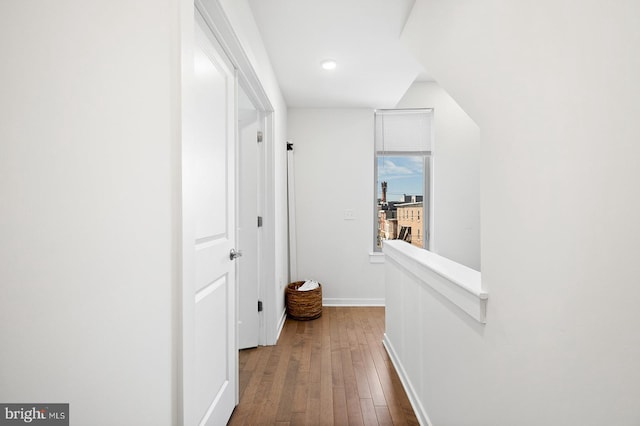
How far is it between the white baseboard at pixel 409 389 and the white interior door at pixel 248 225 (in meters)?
1.17

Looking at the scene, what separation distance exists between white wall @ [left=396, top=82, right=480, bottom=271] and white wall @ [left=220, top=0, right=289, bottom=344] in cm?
192

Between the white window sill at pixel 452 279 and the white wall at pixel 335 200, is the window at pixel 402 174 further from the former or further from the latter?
the white window sill at pixel 452 279

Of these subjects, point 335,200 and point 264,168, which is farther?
point 335,200

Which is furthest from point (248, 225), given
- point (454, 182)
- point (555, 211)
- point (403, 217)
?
point (454, 182)

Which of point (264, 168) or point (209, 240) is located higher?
point (264, 168)

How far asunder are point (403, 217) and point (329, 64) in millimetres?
2182

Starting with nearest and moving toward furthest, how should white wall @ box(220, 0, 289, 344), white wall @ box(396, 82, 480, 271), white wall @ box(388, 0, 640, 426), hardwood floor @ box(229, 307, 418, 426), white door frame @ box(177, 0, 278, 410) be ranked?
white wall @ box(388, 0, 640, 426)
white door frame @ box(177, 0, 278, 410)
hardwood floor @ box(229, 307, 418, 426)
white wall @ box(220, 0, 289, 344)
white wall @ box(396, 82, 480, 271)

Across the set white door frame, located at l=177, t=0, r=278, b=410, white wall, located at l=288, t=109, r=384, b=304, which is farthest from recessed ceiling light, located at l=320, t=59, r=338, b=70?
white wall, located at l=288, t=109, r=384, b=304

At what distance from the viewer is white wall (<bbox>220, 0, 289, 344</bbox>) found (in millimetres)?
1966

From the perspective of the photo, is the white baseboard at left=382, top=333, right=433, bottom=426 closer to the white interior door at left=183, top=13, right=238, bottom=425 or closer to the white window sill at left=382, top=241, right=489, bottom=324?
the white window sill at left=382, top=241, right=489, bottom=324

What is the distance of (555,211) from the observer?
2.53ft

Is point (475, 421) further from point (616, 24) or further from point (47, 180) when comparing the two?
point (47, 180)

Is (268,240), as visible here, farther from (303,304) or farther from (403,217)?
(403,217)

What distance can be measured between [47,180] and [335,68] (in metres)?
2.61
